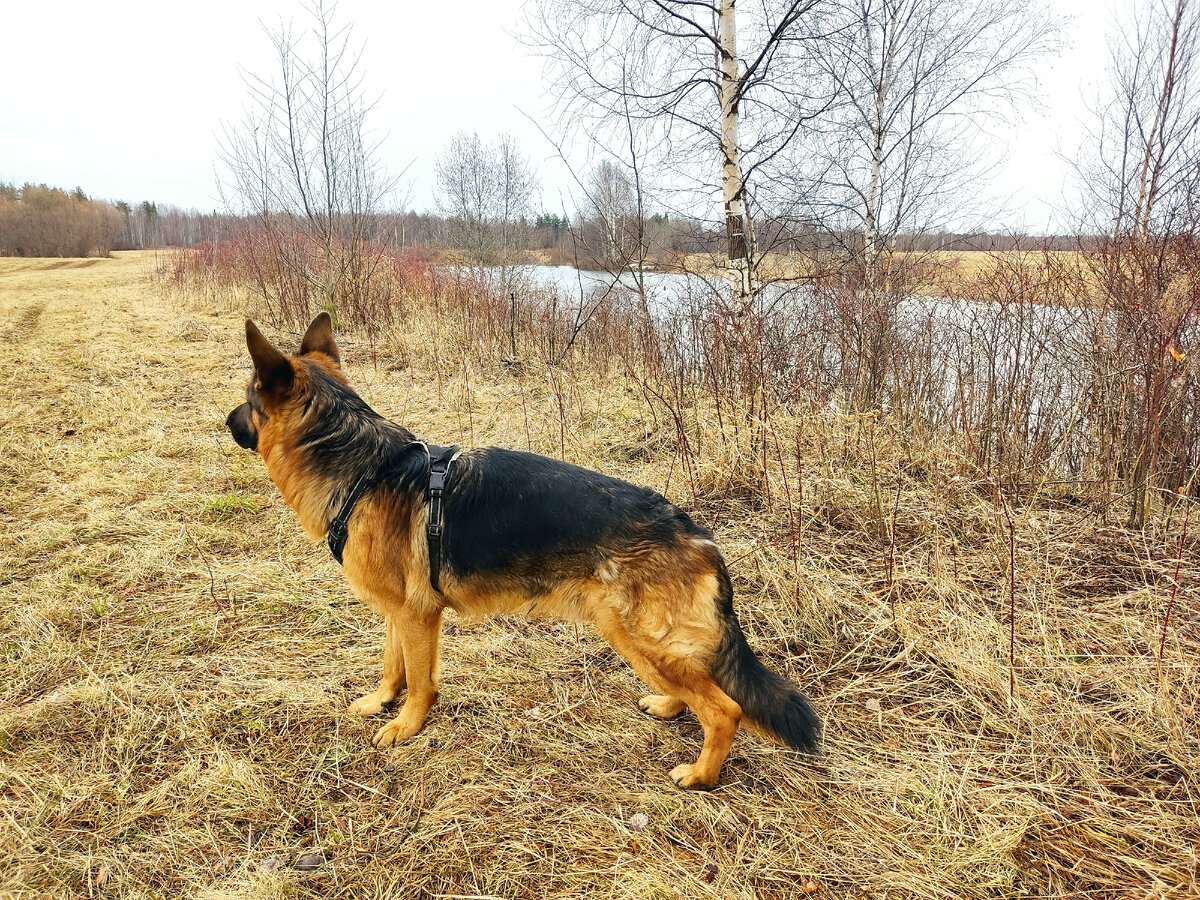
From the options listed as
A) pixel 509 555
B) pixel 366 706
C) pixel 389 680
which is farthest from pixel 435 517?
pixel 366 706

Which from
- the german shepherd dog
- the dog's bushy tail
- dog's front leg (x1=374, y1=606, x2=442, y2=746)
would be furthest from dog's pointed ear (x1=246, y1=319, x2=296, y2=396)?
the dog's bushy tail

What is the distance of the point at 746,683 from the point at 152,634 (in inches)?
137

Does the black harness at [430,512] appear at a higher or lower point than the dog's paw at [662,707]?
higher

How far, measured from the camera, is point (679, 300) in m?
8.95

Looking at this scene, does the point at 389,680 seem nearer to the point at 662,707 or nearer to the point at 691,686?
the point at 662,707

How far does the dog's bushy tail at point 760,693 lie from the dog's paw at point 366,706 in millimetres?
1764

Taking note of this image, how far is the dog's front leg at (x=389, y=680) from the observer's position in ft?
9.43

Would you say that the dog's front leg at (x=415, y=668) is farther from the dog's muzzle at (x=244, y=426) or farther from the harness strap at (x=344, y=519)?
the dog's muzzle at (x=244, y=426)

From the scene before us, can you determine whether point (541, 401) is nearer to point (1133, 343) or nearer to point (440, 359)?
point (440, 359)

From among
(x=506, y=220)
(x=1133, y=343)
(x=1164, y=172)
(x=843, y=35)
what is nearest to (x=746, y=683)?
(x=1133, y=343)

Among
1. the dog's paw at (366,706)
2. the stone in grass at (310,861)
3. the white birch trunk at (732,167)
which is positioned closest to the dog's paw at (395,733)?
the dog's paw at (366,706)

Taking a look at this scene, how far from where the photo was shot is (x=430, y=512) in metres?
2.57

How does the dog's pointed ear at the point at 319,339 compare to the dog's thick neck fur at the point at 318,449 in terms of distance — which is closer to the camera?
the dog's thick neck fur at the point at 318,449

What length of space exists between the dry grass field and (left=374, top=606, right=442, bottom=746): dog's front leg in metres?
0.10
